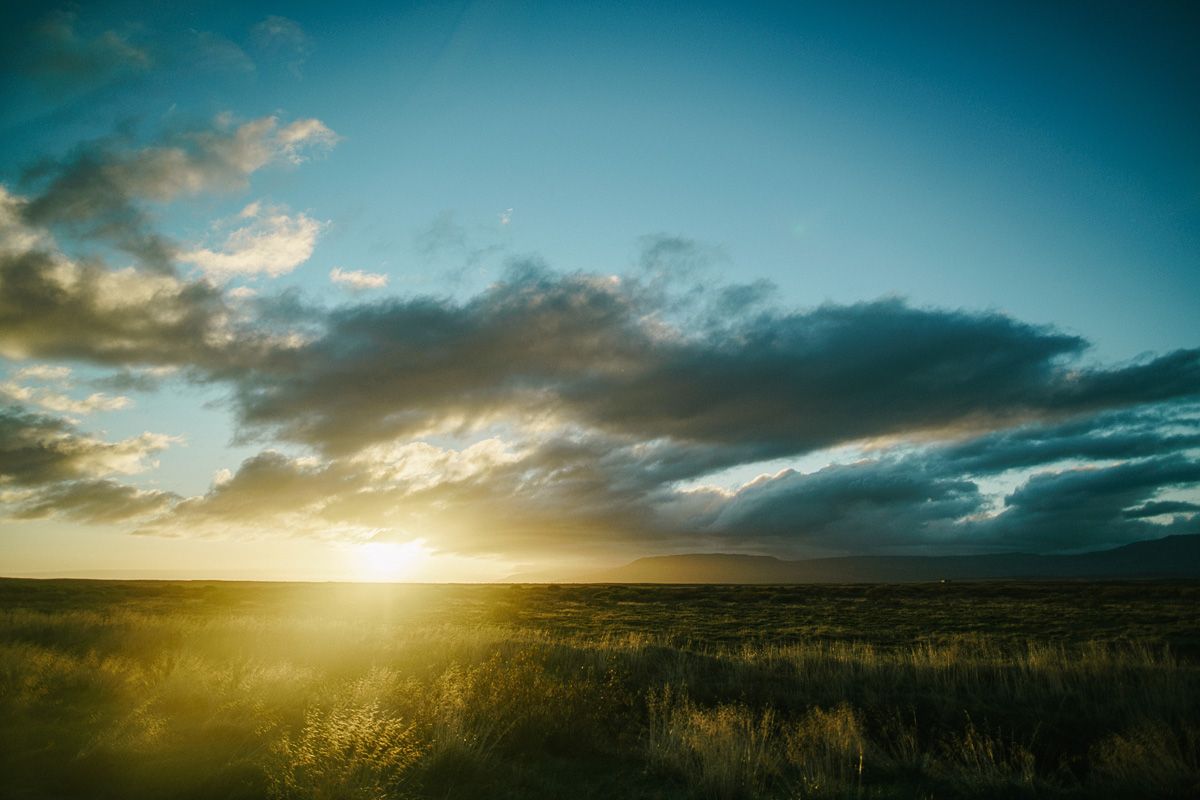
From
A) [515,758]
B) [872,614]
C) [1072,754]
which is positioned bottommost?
[872,614]

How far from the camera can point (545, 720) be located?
38.6 ft

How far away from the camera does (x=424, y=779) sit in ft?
27.7

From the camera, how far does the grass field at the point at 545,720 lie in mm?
8617

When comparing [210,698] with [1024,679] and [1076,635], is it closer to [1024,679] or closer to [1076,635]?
[1024,679]

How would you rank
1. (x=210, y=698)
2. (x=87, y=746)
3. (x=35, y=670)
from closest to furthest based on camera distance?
(x=87, y=746) → (x=210, y=698) → (x=35, y=670)

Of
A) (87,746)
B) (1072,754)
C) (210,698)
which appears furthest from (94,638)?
(1072,754)

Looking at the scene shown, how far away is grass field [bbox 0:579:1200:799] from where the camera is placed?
862cm

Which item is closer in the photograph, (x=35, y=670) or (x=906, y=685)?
(x=35, y=670)

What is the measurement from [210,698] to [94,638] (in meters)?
14.1

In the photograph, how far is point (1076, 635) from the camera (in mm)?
36094

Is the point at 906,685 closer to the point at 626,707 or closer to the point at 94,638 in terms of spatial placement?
the point at 626,707

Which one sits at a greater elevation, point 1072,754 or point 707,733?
point 707,733

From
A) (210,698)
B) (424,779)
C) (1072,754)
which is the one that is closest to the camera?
(424,779)

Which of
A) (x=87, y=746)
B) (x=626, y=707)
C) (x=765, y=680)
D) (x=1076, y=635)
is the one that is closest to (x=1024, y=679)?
(x=765, y=680)
